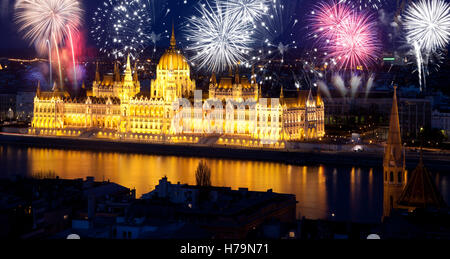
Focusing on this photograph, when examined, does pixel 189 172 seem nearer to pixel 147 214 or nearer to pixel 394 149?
pixel 394 149

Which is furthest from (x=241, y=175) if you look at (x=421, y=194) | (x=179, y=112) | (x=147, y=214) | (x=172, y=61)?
(x=421, y=194)

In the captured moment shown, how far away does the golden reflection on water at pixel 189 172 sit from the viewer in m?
21.0

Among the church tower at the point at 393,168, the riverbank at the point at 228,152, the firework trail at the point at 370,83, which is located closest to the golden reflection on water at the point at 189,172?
the riverbank at the point at 228,152

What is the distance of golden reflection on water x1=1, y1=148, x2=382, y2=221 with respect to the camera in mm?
20984

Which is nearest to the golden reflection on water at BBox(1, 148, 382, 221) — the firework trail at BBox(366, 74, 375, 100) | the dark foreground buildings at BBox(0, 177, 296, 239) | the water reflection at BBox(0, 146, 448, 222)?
the water reflection at BBox(0, 146, 448, 222)

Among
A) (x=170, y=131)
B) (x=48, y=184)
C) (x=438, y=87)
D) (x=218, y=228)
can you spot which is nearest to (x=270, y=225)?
(x=218, y=228)

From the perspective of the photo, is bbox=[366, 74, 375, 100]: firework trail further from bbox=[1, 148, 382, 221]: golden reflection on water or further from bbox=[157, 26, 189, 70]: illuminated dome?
bbox=[1, 148, 382, 221]: golden reflection on water

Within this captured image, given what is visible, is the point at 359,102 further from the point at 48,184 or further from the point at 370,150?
the point at 48,184

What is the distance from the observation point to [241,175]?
25.6 m

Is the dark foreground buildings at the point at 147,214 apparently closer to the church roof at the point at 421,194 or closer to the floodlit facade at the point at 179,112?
the church roof at the point at 421,194

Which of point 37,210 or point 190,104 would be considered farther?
point 190,104

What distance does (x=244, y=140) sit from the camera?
33.8 metres

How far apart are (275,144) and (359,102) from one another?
41.8 feet

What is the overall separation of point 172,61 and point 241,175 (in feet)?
46.4
